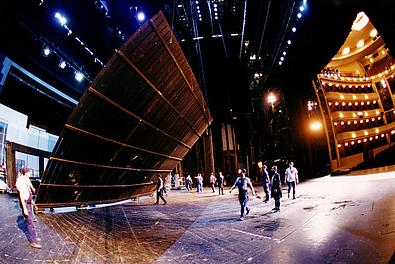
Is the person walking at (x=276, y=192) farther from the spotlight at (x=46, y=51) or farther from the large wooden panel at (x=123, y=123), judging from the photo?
the spotlight at (x=46, y=51)

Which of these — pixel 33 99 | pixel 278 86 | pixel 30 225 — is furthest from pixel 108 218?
pixel 278 86

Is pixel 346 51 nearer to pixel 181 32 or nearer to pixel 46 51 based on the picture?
pixel 181 32

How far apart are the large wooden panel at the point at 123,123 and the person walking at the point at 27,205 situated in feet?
10.5

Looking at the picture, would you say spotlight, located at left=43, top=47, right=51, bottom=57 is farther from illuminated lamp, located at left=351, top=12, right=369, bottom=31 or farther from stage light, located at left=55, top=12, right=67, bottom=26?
illuminated lamp, located at left=351, top=12, right=369, bottom=31

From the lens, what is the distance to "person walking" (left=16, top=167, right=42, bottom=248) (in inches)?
205

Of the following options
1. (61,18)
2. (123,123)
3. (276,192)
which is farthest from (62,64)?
(276,192)

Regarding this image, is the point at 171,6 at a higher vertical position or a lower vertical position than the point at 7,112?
higher

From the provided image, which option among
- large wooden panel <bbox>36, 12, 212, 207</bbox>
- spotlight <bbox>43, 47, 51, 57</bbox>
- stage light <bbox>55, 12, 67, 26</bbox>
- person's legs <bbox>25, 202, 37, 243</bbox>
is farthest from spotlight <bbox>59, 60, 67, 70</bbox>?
person's legs <bbox>25, 202, 37, 243</bbox>

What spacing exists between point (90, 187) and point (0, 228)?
4.55 meters

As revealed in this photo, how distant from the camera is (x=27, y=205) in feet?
18.6

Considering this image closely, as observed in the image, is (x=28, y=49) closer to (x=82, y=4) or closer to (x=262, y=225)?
(x=82, y=4)

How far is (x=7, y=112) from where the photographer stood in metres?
14.5

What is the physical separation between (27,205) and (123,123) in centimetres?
555

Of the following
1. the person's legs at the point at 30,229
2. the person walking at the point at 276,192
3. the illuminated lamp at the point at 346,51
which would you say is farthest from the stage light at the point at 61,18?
the illuminated lamp at the point at 346,51
